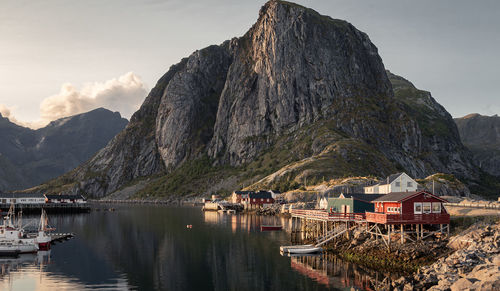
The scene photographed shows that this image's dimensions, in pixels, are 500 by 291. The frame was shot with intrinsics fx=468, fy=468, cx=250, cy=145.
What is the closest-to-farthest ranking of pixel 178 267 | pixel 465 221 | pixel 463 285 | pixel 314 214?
pixel 463 285 < pixel 465 221 < pixel 178 267 < pixel 314 214

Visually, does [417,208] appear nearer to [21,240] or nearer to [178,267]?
[178,267]

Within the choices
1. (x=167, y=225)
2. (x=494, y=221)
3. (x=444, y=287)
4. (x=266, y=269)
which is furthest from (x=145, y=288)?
(x=167, y=225)

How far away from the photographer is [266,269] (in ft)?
231

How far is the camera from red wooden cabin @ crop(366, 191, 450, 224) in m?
69.8

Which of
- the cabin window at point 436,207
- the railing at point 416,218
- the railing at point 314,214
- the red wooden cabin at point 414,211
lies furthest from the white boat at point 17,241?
the cabin window at point 436,207

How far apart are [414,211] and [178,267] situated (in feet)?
124

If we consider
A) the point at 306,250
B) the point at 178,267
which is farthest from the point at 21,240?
the point at 306,250

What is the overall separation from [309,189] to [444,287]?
491 ft

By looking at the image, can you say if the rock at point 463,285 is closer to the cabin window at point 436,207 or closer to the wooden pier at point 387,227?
the wooden pier at point 387,227

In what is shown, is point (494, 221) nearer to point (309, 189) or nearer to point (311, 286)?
point (311, 286)

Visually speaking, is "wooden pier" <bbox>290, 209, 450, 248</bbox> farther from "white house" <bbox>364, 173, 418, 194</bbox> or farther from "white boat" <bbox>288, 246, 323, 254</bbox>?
"white house" <bbox>364, 173, 418, 194</bbox>

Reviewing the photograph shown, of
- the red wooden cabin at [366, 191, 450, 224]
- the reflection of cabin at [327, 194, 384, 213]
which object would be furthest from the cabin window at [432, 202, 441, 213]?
the reflection of cabin at [327, 194, 384, 213]

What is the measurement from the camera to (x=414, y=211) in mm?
71312

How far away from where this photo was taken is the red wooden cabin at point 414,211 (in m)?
69.8
